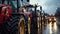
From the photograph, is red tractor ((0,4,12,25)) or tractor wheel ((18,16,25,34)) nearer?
red tractor ((0,4,12,25))

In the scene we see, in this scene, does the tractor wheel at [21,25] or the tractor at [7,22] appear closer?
the tractor at [7,22]

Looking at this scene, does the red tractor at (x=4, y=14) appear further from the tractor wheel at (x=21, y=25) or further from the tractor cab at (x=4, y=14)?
the tractor wheel at (x=21, y=25)

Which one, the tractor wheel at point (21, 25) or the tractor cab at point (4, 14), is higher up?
the tractor cab at point (4, 14)

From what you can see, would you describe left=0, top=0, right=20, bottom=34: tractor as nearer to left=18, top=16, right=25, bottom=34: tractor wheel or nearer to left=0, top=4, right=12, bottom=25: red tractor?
left=0, top=4, right=12, bottom=25: red tractor

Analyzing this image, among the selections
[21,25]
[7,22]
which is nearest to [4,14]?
[7,22]

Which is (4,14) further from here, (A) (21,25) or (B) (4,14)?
(A) (21,25)

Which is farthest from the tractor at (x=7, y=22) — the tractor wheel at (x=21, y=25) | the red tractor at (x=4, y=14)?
the tractor wheel at (x=21, y=25)

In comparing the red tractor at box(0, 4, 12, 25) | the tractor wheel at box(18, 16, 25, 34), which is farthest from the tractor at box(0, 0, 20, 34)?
the tractor wheel at box(18, 16, 25, 34)

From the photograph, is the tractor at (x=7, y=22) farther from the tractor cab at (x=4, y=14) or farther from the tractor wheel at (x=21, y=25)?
the tractor wheel at (x=21, y=25)

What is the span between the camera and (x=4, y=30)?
630cm

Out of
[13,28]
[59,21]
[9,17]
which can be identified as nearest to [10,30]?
[13,28]

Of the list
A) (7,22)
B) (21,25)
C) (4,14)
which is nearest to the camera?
(7,22)

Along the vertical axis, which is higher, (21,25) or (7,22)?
(7,22)

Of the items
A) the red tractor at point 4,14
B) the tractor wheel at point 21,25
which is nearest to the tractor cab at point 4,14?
the red tractor at point 4,14
